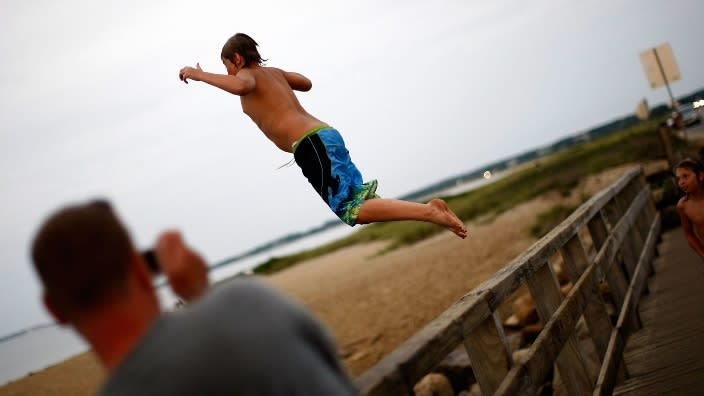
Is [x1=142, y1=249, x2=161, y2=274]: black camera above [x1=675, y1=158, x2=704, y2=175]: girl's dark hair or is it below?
above

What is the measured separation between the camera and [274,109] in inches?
112

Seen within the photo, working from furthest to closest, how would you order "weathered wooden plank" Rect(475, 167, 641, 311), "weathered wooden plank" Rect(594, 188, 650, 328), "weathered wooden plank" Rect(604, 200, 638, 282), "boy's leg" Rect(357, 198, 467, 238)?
"weathered wooden plank" Rect(604, 200, 638, 282)
"weathered wooden plank" Rect(594, 188, 650, 328)
"boy's leg" Rect(357, 198, 467, 238)
"weathered wooden plank" Rect(475, 167, 641, 311)

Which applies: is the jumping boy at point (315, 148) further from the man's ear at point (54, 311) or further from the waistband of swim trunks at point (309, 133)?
the man's ear at point (54, 311)

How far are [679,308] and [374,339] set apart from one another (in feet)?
17.3

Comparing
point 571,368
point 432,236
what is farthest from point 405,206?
point 432,236

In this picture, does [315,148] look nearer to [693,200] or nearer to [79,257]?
[79,257]

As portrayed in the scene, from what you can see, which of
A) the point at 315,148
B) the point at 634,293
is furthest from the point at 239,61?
the point at 634,293

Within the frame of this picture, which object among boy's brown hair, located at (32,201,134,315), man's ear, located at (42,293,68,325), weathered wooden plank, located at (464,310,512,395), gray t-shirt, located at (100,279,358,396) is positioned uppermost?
boy's brown hair, located at (32,201,134,315)

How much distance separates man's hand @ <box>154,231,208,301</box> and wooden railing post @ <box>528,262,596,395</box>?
2238 mm

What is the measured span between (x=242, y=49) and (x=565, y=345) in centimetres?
220

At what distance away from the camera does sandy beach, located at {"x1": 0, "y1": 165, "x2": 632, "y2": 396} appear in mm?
9695

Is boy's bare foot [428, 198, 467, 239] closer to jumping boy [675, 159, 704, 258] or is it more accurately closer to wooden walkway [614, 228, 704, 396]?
wooden walkway [614, 228, 704, 396]

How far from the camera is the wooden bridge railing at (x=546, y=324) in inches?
62.6

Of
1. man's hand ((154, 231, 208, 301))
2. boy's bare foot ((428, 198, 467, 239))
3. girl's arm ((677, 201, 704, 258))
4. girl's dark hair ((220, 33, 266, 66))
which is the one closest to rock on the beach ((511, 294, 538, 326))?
girl's arm ((677, 201, 704, 258))
